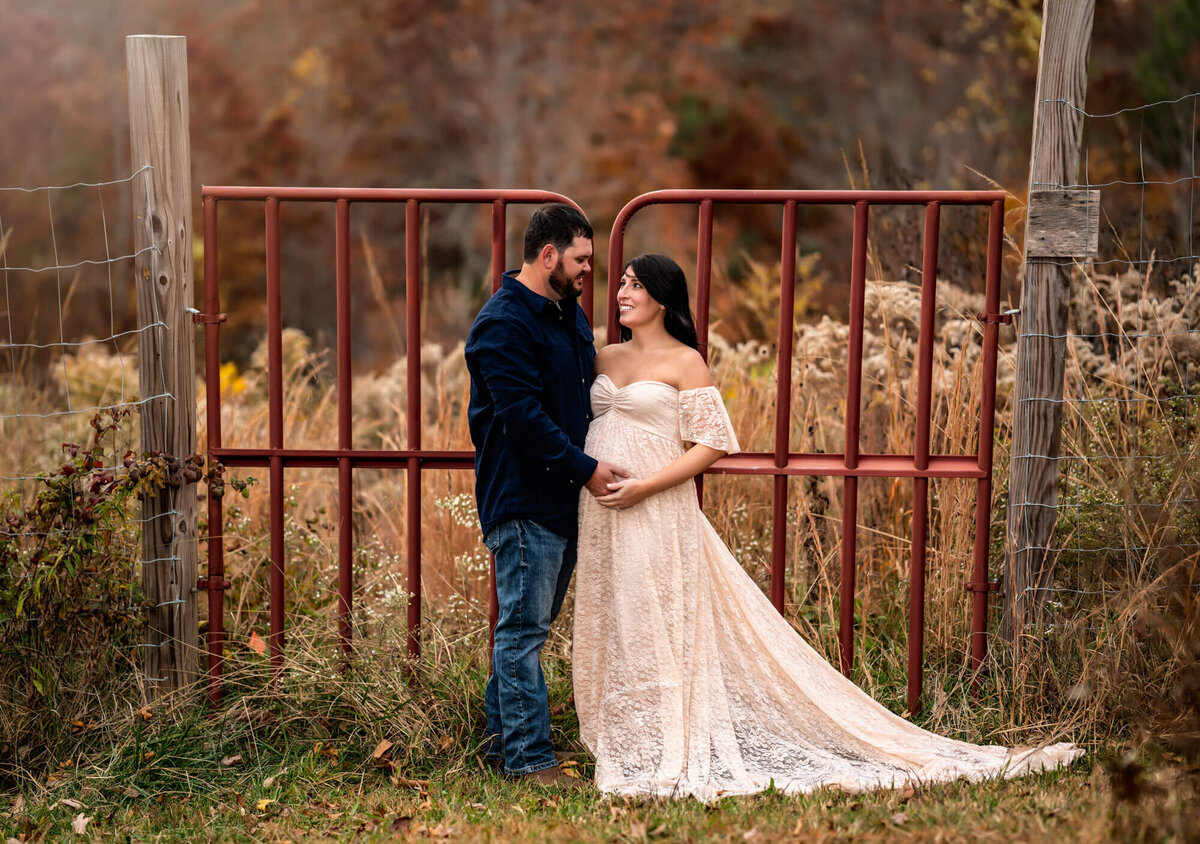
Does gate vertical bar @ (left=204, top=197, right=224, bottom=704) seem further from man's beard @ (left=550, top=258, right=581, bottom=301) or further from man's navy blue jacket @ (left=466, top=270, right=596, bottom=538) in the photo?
man's beard @ (left=550, top=258, right=581, bottom=301)

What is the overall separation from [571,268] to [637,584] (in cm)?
106

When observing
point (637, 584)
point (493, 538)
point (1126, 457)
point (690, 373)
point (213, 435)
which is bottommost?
point (637, 584)

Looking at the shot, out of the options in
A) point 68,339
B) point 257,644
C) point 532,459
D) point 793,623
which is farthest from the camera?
point 68,339

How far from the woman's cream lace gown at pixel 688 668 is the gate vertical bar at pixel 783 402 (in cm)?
24

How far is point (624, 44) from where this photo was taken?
43.3 ft

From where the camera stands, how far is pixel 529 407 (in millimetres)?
3240

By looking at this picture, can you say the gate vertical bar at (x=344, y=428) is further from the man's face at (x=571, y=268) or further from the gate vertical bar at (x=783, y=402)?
the gate vertical bar at (x=783, y=402)

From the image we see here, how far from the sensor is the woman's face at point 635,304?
11.5ft

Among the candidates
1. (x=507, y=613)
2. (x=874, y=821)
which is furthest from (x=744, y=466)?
(x=874, y=821)

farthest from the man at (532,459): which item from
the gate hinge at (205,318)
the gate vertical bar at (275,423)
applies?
the gate hinge at (205,318)

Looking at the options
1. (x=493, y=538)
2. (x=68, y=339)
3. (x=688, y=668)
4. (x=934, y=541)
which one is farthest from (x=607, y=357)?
(x=68, y=339)

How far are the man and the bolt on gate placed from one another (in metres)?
0.34

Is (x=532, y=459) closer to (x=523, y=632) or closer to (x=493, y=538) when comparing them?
(x=493, y=538)

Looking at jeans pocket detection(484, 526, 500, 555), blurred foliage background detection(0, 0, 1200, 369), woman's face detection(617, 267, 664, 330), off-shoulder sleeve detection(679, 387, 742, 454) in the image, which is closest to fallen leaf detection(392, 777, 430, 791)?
jeans pocket detection(484, 526, 500, 555)
